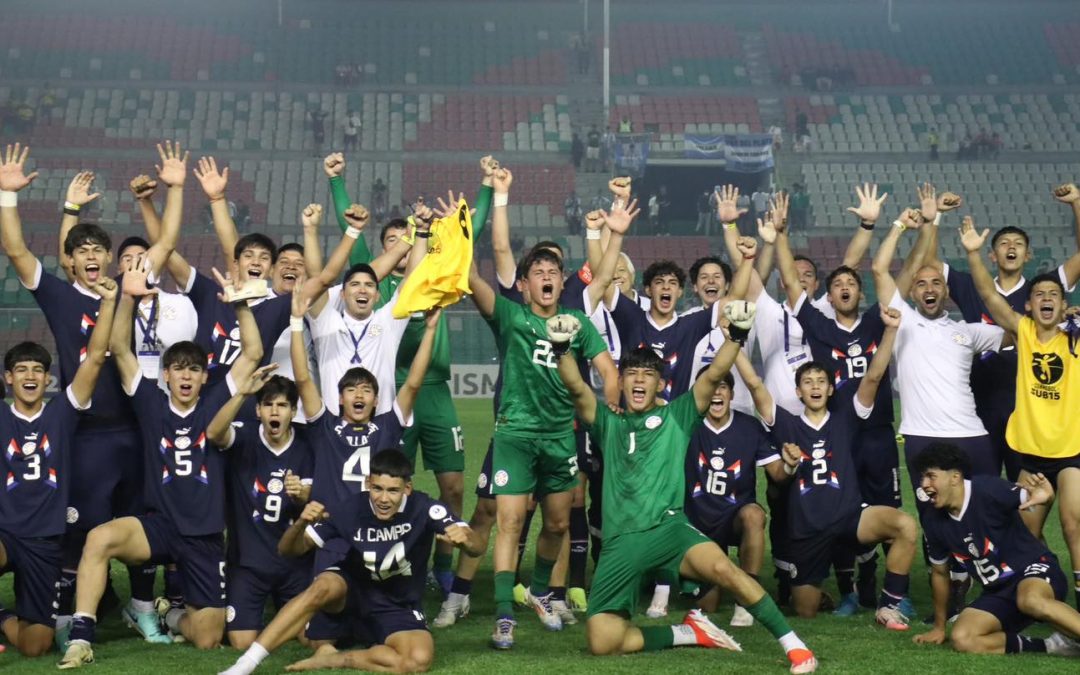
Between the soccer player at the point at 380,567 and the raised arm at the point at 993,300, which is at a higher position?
the raised arm at the point at 993,300

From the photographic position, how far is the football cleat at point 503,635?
24.2ft

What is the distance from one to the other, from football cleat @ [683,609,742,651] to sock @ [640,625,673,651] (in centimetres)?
13

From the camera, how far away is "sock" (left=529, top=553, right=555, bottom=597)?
8189 mm

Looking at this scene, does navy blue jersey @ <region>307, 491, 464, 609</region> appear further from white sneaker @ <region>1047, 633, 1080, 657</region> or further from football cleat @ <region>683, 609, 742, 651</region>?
white sneaker @ <region>1047, 633, 1080, 657</region>

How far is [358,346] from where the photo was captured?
335 inches

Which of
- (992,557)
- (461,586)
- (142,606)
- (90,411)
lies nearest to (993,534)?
(992,557)

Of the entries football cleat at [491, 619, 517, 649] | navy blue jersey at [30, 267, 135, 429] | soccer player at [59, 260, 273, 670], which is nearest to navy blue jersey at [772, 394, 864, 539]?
football cleat at [491, 619, 517, 649]

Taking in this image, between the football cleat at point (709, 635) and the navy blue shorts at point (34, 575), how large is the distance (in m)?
3.57

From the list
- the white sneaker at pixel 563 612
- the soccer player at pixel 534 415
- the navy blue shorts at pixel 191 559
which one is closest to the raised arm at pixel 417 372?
the soccer player at pixel 534 415

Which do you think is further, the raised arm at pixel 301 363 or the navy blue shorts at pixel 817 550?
the navy blue shorts at pixel 817 550

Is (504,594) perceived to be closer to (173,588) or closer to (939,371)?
(173,588)

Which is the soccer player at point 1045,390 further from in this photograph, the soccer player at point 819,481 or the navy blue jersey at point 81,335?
the navy blue jersey at point 81,335

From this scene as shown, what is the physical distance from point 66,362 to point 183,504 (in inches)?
44.8

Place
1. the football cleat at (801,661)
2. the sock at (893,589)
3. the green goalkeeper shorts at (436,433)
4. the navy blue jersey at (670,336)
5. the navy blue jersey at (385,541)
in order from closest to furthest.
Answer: the football cleat at (801,661) < the navy blue jersey at (385,541) < the sock at (893,589) < the navy blue jersey at (670,336) < the green goalkeeper shorts at (436,433)
